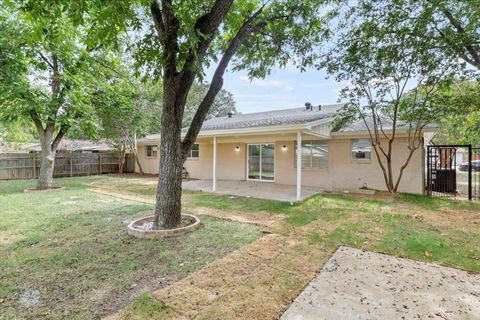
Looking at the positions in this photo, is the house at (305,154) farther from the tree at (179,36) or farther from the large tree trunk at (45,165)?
the large tree trunk at (45,165)

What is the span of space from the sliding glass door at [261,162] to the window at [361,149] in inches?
142

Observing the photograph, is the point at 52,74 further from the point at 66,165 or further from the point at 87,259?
the point at 87,259

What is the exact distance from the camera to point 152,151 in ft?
57.2

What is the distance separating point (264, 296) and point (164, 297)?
3.58 feet

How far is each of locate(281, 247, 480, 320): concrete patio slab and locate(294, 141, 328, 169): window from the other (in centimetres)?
752

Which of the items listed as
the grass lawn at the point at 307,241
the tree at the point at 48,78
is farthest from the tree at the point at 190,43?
the tree at the point at 48,78

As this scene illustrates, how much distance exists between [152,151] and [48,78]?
815 centimetres

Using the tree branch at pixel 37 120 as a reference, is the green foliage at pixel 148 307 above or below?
below

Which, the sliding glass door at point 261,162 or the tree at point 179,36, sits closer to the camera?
the tree at point 179,36

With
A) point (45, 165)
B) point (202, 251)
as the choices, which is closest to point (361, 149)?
point (202, 251)

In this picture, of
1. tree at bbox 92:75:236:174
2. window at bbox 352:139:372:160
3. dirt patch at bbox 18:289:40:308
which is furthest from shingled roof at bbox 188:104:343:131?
dirt patch at bbox 18:289:40:308

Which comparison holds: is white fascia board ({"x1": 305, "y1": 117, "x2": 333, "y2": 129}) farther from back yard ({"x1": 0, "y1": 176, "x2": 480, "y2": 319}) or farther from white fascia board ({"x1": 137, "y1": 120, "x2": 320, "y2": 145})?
back yard ({"x1": 0, "y1": 176, "x2": 480, "y2": 319})

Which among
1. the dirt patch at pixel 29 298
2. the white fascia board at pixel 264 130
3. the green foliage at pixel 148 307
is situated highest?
the white fascia board at pixel 264 130

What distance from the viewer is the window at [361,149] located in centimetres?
1017
